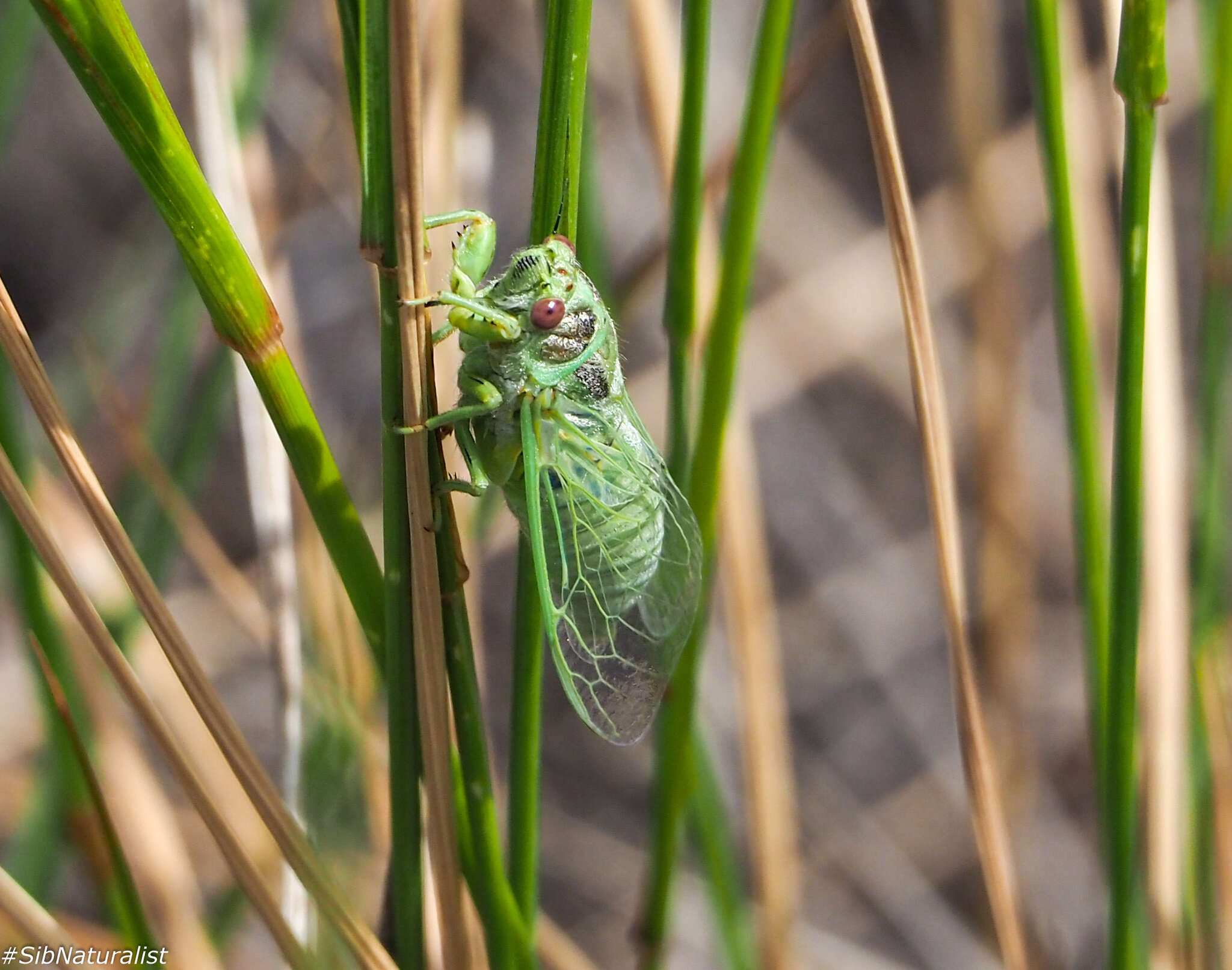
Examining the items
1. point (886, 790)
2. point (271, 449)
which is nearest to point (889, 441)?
point (886, 790)

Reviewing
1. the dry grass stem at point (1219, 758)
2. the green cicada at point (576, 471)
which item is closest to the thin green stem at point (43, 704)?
the green cicada at point (576, 471)

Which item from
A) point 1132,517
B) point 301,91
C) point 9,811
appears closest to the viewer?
point 1132,517

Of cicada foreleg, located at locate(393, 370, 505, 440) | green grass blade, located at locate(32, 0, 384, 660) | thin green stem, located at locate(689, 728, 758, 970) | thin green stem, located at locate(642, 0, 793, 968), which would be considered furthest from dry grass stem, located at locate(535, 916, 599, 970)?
green grass blade, located at locate(32, 0, 384, 660)

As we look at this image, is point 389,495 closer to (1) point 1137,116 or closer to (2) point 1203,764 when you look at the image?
(1) point 1137,116

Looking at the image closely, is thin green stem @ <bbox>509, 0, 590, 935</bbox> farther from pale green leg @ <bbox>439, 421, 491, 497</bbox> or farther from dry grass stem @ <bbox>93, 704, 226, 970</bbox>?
dry grass stem @ <bbox>93, 704, 226, 970</bbox>

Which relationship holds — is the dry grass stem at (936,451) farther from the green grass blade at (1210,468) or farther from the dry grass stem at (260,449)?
the dry grass stem at (260,449)

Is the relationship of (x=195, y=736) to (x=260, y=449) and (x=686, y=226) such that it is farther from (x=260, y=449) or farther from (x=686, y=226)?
(x=686, y=226)
